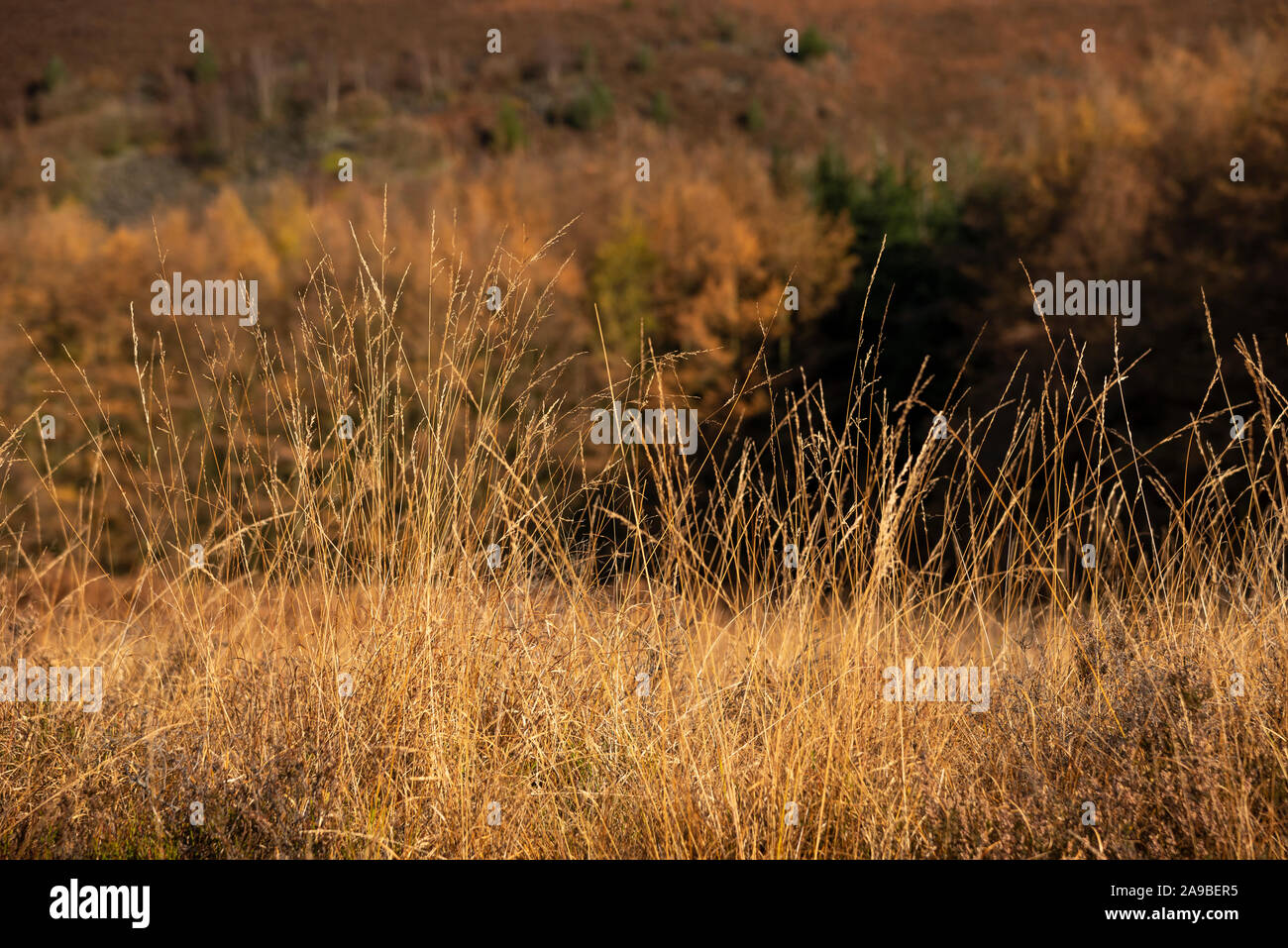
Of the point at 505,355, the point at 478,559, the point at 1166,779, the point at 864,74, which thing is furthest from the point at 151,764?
the point at 864,74

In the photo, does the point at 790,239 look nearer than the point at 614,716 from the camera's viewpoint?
No

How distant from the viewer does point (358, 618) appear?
2564 mm

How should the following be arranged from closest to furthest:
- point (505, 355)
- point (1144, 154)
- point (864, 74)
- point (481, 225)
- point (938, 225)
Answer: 1. point (505, 355)
2. point (481, 225)
3. point (1144, 154)
4. point (938, 225)
5. point (864, 74)

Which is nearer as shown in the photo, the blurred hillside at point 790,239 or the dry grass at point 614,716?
the dry grass at point 614,716

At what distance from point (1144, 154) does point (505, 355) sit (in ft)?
41.4

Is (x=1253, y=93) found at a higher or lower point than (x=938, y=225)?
higher

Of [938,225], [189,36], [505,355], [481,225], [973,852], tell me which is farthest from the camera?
[938,225]

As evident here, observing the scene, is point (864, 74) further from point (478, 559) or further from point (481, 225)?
point (478, 559)

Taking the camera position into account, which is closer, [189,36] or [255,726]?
[255,726]

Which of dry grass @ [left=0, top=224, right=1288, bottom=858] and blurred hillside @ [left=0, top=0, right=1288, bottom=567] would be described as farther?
blurred hillside @ [left=0, top=0, right=1288, bottom=567]

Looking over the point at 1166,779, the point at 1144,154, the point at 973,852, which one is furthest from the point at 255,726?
the point at 1144,154

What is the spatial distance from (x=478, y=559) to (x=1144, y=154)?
1287cm

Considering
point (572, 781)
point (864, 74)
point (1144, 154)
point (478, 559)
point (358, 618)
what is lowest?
point (572, 781)

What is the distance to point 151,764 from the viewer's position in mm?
2059
